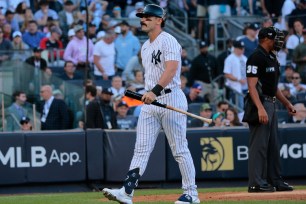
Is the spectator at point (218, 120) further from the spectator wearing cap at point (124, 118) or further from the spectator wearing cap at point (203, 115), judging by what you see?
the spectator wearing cap at point (124, 118)

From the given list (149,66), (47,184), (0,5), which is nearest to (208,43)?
(0,5)

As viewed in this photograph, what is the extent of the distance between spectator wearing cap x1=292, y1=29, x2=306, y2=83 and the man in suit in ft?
17.4

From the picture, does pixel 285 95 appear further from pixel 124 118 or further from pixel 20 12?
pixel 20 12

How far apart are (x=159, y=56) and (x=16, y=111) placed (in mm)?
5918

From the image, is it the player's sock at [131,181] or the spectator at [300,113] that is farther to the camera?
the spectator at [300,113]

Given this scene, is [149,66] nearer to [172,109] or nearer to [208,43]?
[172,109]

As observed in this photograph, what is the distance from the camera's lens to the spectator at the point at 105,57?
19.4 meters

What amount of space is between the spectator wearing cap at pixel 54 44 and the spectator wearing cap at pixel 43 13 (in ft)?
3.20

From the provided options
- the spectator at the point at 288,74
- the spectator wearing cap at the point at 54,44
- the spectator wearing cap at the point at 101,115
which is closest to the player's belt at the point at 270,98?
the spectator wearing cap at the point at 101,115

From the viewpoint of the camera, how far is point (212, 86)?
64.5 ft

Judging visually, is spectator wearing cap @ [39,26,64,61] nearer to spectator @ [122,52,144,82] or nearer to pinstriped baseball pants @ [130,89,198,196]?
spectator @ [122,52,144,82]

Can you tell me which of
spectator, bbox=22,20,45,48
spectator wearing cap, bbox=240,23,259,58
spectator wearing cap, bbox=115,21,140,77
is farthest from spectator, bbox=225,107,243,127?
spectator, bbox=22,20,45,48

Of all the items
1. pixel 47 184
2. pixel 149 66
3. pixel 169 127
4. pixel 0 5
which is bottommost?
pixel 47 184

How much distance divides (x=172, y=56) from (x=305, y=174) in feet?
18.6
